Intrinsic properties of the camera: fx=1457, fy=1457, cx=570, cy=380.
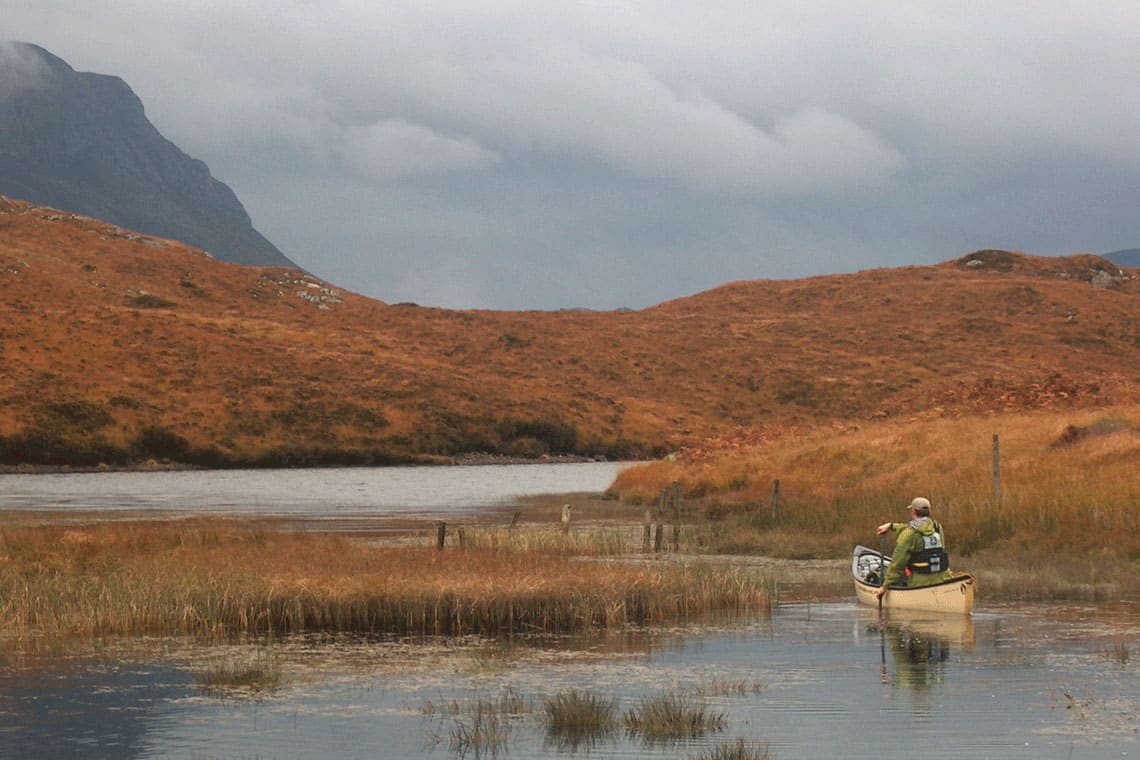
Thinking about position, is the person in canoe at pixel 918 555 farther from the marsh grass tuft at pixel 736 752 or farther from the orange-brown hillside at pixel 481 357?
the orange-brown hillside at pixel 481 357

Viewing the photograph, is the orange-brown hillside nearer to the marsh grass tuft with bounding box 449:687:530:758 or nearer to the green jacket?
the green jacket

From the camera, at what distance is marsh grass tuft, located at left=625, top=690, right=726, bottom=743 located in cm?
1441

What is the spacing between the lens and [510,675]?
1777 cm

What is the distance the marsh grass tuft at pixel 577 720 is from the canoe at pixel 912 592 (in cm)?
831

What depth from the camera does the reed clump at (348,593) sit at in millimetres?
21281

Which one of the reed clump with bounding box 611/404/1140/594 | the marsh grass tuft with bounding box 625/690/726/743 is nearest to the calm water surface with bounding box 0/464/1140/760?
the marsh grass tuft with bounding box 625/690/726/743

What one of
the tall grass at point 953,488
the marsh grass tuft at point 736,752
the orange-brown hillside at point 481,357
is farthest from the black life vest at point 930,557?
the orange-brown hillside at point 481,357

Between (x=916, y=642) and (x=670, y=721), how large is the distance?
6.88 meters

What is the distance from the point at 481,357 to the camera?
427 feet

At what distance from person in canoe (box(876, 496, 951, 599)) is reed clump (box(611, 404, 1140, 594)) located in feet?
14.5

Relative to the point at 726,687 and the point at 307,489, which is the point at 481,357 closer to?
the point at 307,489

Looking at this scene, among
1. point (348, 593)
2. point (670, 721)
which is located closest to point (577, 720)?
point (670, 721)

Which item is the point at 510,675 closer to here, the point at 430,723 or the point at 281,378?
the point at 430,723

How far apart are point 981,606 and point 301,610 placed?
35.8 ft
